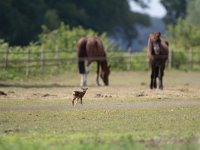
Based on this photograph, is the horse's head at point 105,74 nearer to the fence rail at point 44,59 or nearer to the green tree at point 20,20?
the fence rail at point 44,59

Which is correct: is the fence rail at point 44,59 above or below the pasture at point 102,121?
above

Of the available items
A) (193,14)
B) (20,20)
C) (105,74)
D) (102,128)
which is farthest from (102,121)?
(193,14)

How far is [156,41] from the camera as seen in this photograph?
1155 inches

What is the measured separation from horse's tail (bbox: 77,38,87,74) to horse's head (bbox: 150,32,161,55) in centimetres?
731

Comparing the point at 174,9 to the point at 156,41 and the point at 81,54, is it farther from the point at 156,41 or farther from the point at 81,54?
the point at 156,41

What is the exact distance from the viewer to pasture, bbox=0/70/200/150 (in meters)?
13.6

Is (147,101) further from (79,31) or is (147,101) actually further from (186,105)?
(79,31)

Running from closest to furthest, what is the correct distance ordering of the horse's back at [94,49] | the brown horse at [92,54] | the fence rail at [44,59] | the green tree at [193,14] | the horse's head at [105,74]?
the horse's head at [105,74] → the brown horse at [92,54] → the horse's back at [94,49] → the fence rail at [44,59] → the green tree at [193,14]

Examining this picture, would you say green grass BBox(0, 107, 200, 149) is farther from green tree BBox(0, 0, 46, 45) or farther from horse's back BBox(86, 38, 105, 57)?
green tree BBox(0, 0, 46, 45)

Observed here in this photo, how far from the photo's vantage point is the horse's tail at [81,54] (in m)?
36.4

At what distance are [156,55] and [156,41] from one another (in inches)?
33.1


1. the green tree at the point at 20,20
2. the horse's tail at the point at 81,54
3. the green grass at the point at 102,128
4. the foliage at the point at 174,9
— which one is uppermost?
the foliage at the point at 174,9

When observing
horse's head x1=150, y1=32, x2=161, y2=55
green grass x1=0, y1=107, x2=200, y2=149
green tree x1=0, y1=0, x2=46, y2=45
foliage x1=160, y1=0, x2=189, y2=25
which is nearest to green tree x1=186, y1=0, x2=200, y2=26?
green tree x1=0, y1=0, x2=46, y2=45

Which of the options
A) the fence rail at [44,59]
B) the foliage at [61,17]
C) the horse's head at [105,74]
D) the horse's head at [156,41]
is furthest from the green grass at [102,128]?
the foliage at [61,17]
